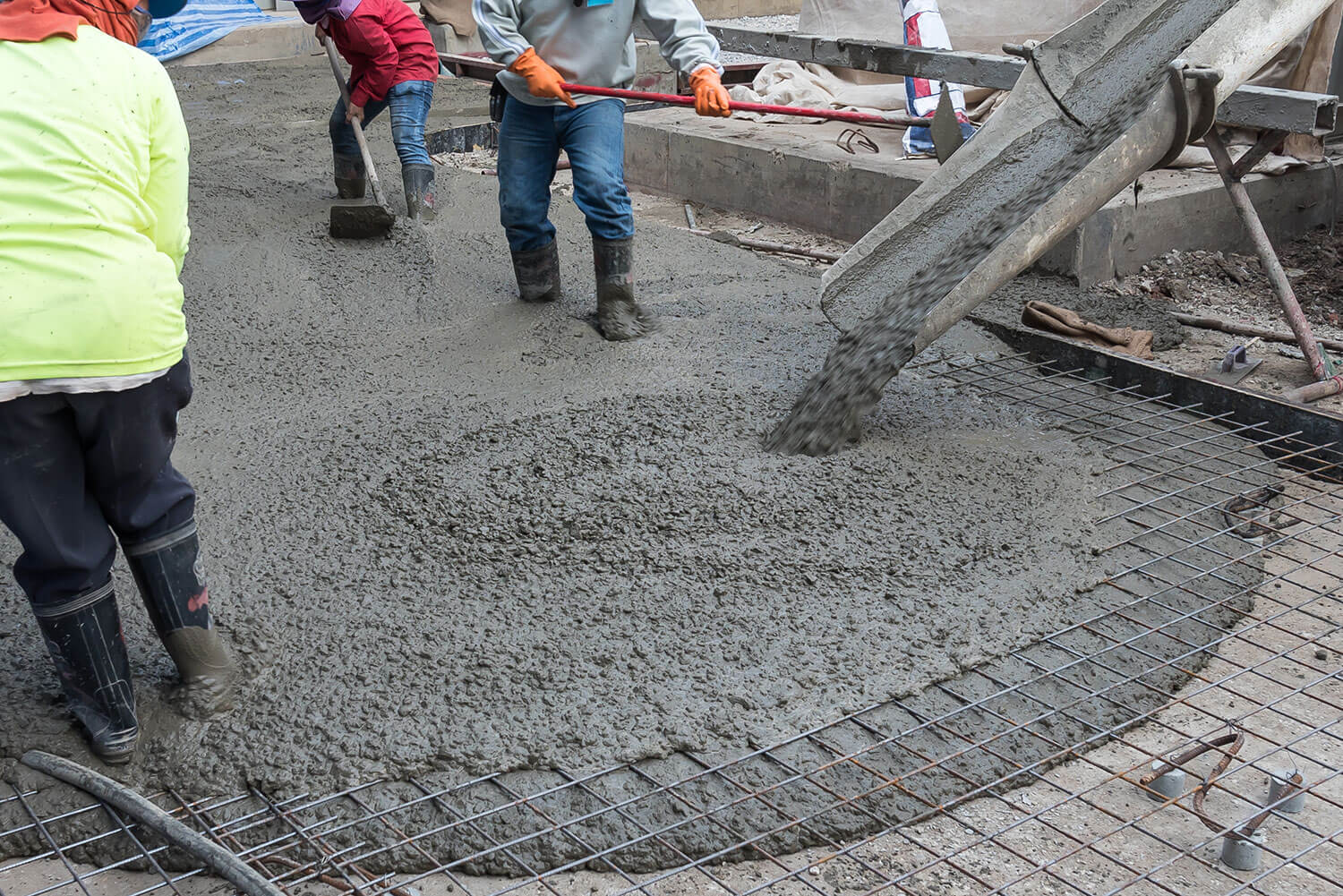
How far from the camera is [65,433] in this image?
6.33 ft

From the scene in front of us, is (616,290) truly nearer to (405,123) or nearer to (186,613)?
(405,123)

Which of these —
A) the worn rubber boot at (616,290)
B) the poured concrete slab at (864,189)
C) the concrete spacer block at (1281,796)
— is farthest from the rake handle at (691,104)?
the concrete spacer block at (1281,796)

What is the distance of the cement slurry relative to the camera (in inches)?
86.7

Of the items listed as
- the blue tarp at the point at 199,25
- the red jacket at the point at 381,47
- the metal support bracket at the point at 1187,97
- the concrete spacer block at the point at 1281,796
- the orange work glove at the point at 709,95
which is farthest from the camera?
the blue tarp at the point at 199,25

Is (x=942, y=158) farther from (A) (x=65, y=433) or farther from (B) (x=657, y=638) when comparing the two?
(A) (x=65, y=433)

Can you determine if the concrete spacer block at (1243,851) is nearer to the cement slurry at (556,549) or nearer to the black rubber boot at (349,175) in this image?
the cement slurry at (556,549)

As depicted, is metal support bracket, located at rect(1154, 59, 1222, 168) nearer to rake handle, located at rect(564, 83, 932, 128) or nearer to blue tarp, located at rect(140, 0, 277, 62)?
rake handle, located at rect(564, 83, 932, 128)

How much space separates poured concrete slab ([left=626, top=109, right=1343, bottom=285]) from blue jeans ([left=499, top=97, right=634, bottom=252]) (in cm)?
187

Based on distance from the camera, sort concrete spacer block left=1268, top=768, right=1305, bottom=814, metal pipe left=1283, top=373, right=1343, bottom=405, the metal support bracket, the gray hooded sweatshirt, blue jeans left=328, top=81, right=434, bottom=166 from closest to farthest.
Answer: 1. concrete spacer block left=1268, top=768, right=1305, bottom=814
2. the metal support bracket
3. metal pipe left=1283, top=373, right=1343, bottom=405
4. the gray hooded sweatshirt
5. blue jeans left=328, top=81, right=434, bottom=166

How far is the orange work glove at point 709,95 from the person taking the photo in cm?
380

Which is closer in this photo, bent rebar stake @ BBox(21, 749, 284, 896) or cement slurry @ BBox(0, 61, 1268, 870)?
bent rebar stake @ BBox(21, 749, 284, 896)

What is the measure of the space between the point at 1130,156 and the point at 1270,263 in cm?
86

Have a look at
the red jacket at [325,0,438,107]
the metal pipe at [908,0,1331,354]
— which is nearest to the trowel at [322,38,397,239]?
the red jacket at [325,0,438,107]

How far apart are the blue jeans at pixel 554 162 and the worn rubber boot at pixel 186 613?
2.14 metres
